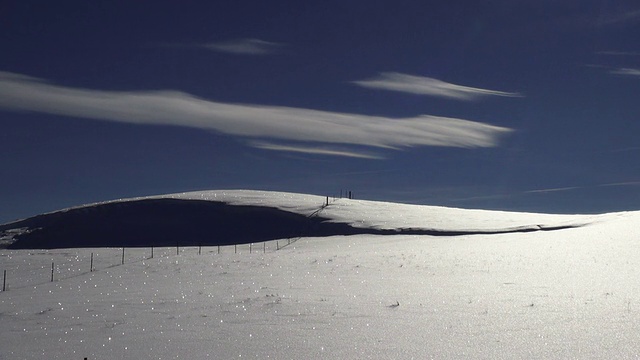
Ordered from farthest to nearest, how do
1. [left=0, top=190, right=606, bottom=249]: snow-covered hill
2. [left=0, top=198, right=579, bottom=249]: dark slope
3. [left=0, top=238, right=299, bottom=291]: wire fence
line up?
1. [left=0, top=198, right=579, bottom=249]: dark slope
2. [left=0, top=190, right=606, bottom=249]: snow-covered hill
3. [left=0, top=238, right=299, bottom=291]: wire fence

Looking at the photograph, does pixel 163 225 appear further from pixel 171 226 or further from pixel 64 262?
pixel 64 262

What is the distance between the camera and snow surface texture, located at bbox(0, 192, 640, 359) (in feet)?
36.0

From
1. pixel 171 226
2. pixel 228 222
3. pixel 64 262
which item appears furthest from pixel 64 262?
pixel 228 222

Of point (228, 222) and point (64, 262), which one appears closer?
point (64, 262)

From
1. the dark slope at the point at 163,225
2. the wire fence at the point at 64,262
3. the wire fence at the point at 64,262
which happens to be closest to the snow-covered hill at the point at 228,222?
the dark slope at the point at 163,225

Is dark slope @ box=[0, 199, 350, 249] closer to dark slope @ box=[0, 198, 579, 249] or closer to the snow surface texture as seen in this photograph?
dark slope @ box=[0, 198, 579, 249]

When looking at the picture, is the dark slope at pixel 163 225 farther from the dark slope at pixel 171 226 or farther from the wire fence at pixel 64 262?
the wire fence at pixel 64 262

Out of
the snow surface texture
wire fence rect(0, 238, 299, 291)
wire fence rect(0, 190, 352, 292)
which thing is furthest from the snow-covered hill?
the snow surface texture

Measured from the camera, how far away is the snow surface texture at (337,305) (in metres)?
11.0

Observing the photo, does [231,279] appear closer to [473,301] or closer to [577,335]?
[473,301]

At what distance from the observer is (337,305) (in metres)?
15.8

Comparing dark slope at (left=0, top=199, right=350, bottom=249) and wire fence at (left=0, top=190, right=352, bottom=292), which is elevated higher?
Answer: dark slope at (left=0, top=199, right=350, bottom=249)

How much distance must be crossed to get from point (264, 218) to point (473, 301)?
119 ft

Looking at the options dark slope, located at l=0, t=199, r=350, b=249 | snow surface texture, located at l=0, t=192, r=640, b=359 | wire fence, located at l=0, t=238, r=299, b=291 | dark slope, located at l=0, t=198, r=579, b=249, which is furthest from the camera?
dark slope, located at l=0, t=199, r=350, b=249
